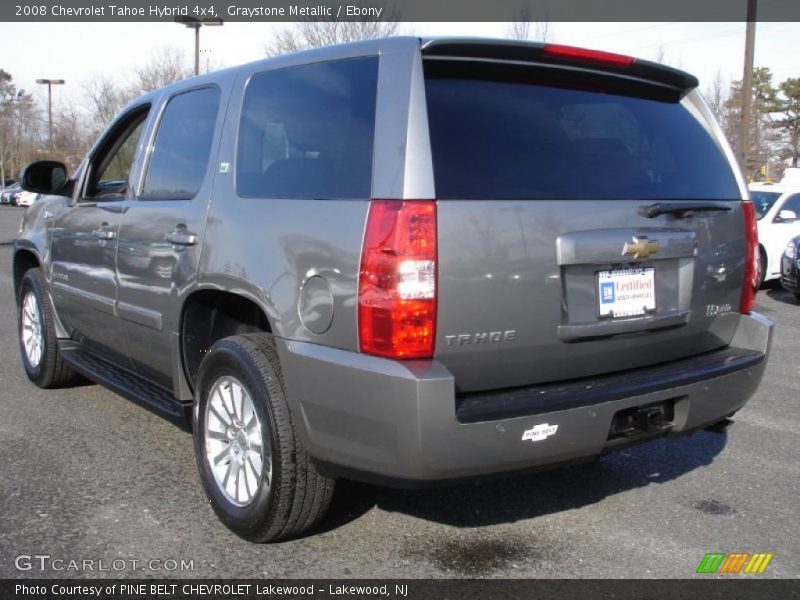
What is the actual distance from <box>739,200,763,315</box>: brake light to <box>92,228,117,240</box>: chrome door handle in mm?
3131

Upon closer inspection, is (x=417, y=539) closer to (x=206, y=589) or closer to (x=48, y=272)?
(x=206, y=589)

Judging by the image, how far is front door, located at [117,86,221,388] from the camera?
378 centimetres

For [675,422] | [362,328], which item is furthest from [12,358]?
[675,422]

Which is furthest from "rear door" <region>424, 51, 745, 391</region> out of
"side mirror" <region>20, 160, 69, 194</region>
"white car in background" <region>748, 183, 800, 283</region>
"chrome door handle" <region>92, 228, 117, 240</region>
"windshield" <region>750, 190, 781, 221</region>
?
"windshield" <region>750, 190, 781, 221</region>

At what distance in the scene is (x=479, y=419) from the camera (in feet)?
9.06

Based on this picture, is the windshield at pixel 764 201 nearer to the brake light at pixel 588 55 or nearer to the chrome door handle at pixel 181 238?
the brake light at pixel 588 55

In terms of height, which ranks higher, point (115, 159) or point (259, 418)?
point (115, 159)

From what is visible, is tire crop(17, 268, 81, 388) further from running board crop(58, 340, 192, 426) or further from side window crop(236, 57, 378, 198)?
side window crop(236, 57, 378, 198)

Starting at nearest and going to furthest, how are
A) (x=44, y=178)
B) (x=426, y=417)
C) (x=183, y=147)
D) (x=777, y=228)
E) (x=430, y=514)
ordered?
(x=426, y=417)
(x=430, y=514)
(x=183, y=147)
(x=44, y=178)
(x=777, y=228)

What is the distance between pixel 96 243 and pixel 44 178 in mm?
958

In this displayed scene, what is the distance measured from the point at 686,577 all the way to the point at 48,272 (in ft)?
13.9

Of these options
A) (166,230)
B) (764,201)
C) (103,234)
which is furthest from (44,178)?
(764,201)

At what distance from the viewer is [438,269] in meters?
2.76
